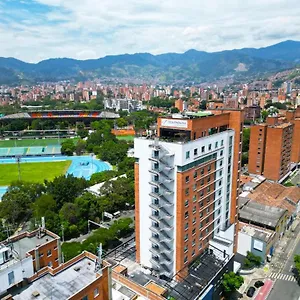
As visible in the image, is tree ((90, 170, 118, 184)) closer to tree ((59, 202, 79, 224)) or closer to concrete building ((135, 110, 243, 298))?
tree ((59, 202, 79, 224))

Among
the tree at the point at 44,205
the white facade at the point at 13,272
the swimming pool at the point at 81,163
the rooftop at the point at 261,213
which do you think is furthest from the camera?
the swimming pool at the point at 81,163

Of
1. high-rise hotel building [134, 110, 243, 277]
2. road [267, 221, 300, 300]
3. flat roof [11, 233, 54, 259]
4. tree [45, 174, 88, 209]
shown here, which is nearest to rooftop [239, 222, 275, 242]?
road [267, 221, 300, 300]

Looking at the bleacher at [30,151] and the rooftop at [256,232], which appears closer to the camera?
the rooftop at [256,232]

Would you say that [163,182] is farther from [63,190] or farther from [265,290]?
[63,190]

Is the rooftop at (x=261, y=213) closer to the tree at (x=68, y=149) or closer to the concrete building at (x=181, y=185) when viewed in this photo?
the concrete building at (x=181, y=185)

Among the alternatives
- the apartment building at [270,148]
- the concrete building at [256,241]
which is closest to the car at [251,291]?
the concrete building at [256,241]

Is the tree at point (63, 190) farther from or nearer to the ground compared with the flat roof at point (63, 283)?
nearer to the ground

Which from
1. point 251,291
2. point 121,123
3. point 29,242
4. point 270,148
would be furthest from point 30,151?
point 251,291
